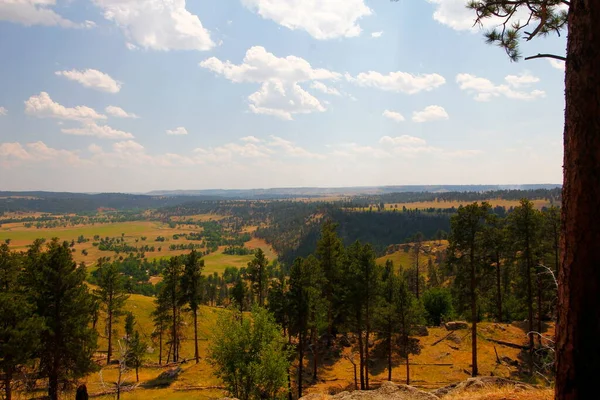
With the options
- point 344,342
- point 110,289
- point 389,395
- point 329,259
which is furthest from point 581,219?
point 110,289

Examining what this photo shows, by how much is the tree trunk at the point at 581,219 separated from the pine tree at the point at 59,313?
29.9 meters

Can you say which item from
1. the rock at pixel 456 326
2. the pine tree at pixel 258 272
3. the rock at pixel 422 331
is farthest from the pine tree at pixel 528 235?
the pine tree at pixel 258 272

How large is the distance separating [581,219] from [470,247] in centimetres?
2312

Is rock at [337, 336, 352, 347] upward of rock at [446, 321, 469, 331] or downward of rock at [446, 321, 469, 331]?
downward

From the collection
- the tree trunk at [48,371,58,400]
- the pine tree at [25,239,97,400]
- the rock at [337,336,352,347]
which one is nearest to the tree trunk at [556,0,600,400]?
the pine tree at [25,239,97,400]

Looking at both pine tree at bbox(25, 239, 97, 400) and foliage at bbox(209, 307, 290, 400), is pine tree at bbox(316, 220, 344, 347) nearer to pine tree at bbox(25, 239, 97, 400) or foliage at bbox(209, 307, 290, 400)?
foliage at bbox(209, 307, 290, 400)

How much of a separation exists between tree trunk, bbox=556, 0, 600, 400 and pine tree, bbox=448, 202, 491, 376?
72.0ft

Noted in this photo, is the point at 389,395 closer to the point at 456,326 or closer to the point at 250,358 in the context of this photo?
the point at 250,358

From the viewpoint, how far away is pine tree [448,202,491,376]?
85.9 feet

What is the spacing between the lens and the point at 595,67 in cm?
564

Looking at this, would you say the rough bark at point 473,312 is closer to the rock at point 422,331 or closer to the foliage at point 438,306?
the rock at point 422,331

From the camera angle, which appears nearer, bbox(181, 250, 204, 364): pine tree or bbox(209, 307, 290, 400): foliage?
bbox(209, 307, 290, 400): foliage

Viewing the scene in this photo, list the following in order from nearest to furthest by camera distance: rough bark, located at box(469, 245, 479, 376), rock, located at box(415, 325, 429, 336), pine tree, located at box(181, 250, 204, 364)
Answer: rough bark, located at box(469, 245, 479, 376)
pine tree, located at box(181, 250, 204, 364)
rock, located at box(415, 325, 429, 336)

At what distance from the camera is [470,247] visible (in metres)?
26.6
